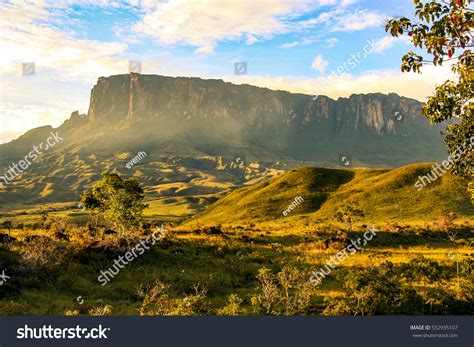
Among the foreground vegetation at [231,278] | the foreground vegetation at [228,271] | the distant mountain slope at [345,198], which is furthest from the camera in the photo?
the distant mountain slope at [345,198]

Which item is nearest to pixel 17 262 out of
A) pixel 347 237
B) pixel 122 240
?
pixel 122 240

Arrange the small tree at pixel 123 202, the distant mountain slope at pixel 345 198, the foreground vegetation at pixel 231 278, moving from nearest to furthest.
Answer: the foreground vegetation at pixel 231 278, the small tree at pixel 123 202, the distant mountain slope at pixel 345 198

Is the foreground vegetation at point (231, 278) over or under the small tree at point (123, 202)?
under

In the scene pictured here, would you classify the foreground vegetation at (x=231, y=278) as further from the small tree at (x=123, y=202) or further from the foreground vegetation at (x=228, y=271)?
the small tree at (x=123, y=202)

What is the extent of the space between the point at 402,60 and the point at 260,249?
1300 inches

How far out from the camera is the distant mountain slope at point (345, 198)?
74.8 meters

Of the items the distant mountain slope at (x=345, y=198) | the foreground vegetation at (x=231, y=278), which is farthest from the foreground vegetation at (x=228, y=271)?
the distant mountain slope at (x=345, y=198)

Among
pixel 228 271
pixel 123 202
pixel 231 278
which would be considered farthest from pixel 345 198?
pixel 231 278

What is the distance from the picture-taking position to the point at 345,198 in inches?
3455

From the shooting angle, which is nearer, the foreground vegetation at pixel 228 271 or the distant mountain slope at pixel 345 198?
the foreground vegetation at pixel 228 271

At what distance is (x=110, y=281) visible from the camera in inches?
1082

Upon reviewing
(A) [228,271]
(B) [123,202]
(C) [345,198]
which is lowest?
(A) [228,271]

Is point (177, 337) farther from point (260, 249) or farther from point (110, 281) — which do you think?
point (260, 249)

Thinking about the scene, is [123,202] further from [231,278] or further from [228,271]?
[231,278]
